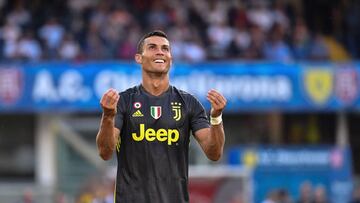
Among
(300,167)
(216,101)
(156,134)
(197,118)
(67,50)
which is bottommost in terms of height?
(300,167)

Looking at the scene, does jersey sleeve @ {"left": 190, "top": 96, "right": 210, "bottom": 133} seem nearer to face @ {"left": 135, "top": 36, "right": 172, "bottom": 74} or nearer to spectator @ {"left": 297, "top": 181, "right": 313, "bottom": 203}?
face @ {"left": 135, "top": 36, "right": 172, "bottom": 74}

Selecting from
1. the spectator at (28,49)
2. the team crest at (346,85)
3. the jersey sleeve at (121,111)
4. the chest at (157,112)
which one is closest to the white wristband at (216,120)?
the chest at (157,112)

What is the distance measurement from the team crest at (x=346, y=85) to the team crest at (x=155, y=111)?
13942mm

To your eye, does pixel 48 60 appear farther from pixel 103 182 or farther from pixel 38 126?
pixel 103 182

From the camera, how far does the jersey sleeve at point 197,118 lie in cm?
775

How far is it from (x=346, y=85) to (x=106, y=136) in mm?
14598

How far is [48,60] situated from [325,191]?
6.04 metres

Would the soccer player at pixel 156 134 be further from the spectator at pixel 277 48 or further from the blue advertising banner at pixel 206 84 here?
the spectator at pixel 277 48

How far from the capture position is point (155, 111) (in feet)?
25.2

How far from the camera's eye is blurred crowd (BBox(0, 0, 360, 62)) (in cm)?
2092

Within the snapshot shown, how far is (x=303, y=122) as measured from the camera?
23.0 metres

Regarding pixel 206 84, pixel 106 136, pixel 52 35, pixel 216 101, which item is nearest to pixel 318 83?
pixel 206 84

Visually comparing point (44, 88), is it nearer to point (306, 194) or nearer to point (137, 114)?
point (306, 194)

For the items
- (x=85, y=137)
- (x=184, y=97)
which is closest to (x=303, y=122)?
(x=85, y=137)
